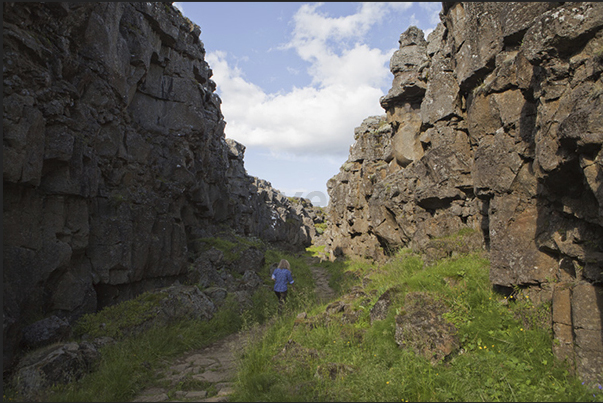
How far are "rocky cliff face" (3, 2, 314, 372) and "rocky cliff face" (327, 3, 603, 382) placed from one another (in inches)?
495

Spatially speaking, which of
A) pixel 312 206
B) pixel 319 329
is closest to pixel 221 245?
pixel 319 329

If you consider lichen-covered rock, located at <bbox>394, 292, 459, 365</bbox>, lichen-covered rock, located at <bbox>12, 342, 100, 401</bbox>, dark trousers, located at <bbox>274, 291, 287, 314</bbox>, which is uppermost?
lichen-covered rock, located at <bbox>394, 292, 459, 365</bbox>

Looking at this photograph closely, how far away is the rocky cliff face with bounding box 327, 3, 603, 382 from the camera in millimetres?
6234

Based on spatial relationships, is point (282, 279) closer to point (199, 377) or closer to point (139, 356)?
point (199, 377)

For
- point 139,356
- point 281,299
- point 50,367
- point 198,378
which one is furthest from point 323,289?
point 50,367

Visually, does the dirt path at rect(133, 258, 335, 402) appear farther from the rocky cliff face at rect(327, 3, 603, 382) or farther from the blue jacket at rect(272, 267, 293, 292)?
the rocky cliff face at rect(327, 3, 603, 382)

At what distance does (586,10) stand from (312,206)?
87.1 metres

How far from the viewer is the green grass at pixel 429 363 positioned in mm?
6016

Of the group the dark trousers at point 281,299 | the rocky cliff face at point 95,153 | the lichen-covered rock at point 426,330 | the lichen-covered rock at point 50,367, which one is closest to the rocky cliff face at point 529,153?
the lichen-covered rock at point 426,330

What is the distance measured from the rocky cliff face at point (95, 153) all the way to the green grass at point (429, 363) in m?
6.73

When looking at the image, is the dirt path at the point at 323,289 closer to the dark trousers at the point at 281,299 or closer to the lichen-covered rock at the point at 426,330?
the dark trousers at the point at 281,299

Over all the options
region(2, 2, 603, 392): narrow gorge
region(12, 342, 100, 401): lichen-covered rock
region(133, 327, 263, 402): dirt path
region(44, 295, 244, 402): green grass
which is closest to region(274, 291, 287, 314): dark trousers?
region(44, 295, 244, 402): green grass

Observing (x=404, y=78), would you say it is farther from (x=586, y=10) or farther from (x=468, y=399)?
(x=468, y=399)

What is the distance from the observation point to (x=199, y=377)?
845 cm
